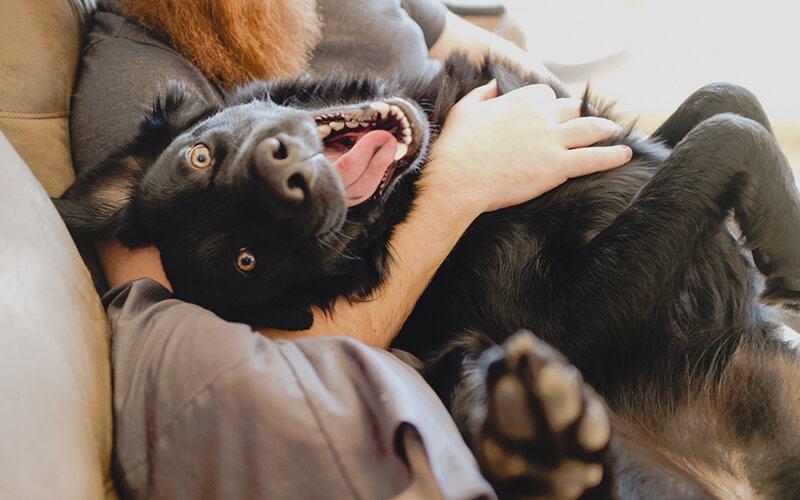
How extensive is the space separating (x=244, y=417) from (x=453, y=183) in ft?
3.11

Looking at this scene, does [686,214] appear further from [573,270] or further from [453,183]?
[453,183]

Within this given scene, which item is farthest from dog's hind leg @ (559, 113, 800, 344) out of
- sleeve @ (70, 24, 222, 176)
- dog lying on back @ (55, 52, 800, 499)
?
sleeve @ (70, 24, 222, 176)

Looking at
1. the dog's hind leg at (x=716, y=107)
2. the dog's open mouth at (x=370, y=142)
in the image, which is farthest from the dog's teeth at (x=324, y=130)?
the dog's hind leg at (x=716, y=107)

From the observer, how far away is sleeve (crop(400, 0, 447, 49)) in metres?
2.52

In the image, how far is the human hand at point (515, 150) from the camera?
1.50m

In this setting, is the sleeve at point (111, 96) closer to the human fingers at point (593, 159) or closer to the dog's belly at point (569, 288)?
the dog's belly at point (569, 288)

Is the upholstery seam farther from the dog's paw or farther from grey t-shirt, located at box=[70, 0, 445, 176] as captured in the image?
the dog's paw

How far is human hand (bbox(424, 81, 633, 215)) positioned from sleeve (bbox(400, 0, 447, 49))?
1020 millimetres

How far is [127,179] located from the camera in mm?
1537

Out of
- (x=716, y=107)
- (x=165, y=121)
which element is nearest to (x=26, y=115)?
(x=165, y=121)

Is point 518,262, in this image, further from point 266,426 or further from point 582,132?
point 266,426

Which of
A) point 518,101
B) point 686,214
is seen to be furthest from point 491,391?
point 518,101

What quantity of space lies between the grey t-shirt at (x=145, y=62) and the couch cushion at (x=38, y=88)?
0.04 meters

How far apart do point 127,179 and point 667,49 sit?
3.30m
